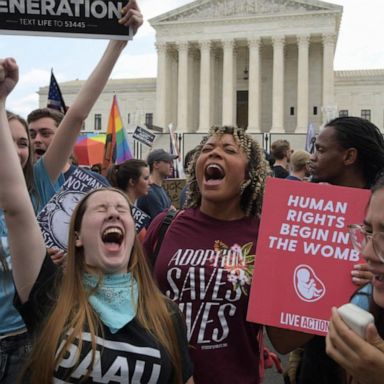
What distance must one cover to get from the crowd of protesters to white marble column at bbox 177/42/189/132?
1930 inches

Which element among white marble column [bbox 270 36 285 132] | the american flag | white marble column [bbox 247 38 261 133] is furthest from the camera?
white marble column [bbox 247 38 261 133]

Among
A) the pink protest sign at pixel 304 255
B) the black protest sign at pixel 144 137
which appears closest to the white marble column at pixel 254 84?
the black protest sign at pixel 144 137

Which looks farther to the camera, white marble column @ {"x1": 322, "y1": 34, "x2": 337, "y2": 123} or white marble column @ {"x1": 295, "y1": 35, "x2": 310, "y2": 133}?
white marble column @ {"x1": 295, "y1": 35, "x2": 310, "y2": 133}

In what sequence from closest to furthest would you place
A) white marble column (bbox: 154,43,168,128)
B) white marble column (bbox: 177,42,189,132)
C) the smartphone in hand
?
the smartphone in hand
white marble column (bbox: 177,42,189,132)
white marble column (bbox: 154,43,168,128)

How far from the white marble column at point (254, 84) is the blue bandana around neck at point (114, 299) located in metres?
48.8

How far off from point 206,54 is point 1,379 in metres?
51.0

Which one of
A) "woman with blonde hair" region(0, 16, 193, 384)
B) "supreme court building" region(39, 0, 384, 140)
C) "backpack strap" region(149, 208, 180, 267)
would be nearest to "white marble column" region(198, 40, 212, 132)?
"supreme court building" region(39, 0, 384, 140)

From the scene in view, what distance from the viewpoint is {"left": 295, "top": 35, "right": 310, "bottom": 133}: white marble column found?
49.9m

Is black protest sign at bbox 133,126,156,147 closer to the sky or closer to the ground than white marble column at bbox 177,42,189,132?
closer to the ground

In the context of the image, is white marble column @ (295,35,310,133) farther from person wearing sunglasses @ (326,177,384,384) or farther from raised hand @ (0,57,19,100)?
person wearing sunglasses @ (326,177,384,384)

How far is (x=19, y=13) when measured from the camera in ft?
8.23

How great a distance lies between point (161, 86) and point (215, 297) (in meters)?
51.6

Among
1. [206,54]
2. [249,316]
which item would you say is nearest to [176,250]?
[249,316]

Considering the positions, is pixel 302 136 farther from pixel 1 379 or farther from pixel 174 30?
pixel 1 379
